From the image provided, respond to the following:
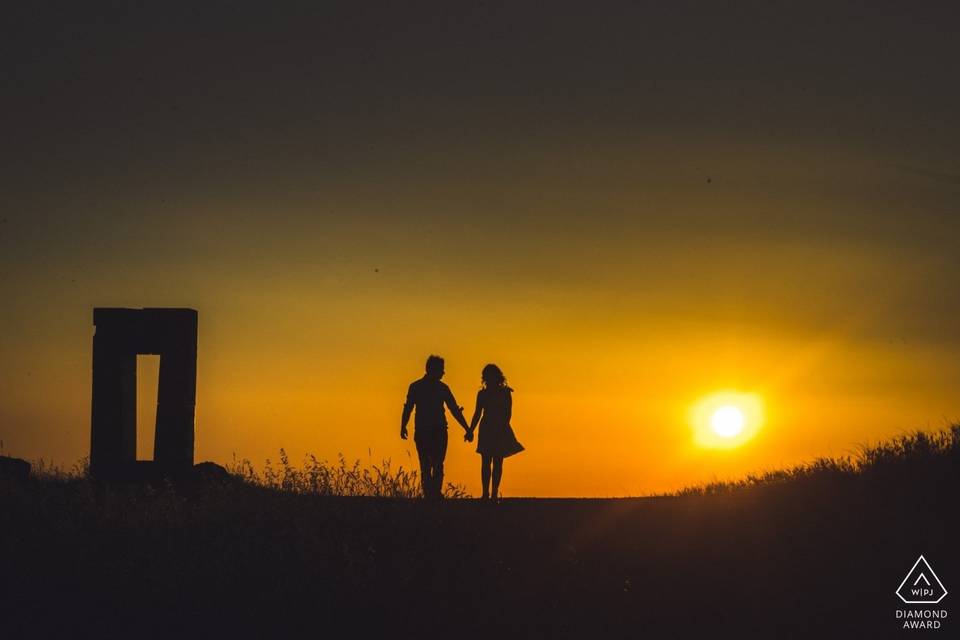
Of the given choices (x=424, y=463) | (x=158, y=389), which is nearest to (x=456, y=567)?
(x=424, y=463)

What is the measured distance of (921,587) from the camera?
424 inches

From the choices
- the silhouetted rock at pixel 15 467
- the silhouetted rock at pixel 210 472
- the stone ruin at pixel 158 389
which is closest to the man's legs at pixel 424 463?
the silhouetted rock at pixel 210 472

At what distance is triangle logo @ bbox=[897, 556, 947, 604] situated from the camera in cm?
1055

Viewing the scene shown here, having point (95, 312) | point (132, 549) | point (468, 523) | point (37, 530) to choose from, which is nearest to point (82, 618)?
point (132, 549)

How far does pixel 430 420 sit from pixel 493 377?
149 centimetres

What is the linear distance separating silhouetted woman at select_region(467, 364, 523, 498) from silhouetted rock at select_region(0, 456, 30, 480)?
7.31 meters

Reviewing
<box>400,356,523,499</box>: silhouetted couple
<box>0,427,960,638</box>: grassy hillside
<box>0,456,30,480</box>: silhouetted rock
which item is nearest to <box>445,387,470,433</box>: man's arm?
<box>400,356,523,499</box>: silhouetted couple

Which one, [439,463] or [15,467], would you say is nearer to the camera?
[439,463]

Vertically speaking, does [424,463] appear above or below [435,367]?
below

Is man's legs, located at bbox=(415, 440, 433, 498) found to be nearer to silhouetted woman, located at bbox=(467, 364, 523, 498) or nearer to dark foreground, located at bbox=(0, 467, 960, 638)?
silhouetted woman, located at bbox=(467, 364, 523, 498)

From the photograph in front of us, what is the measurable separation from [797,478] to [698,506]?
189 centimetres

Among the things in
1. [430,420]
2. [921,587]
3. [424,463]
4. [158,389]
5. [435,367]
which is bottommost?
[921,587]

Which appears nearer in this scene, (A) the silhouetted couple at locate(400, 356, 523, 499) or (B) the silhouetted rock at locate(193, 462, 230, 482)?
(A) the silhouetted couple at locate(400, 356, 523, 499)

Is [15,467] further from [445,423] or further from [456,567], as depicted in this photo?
[456,567]
